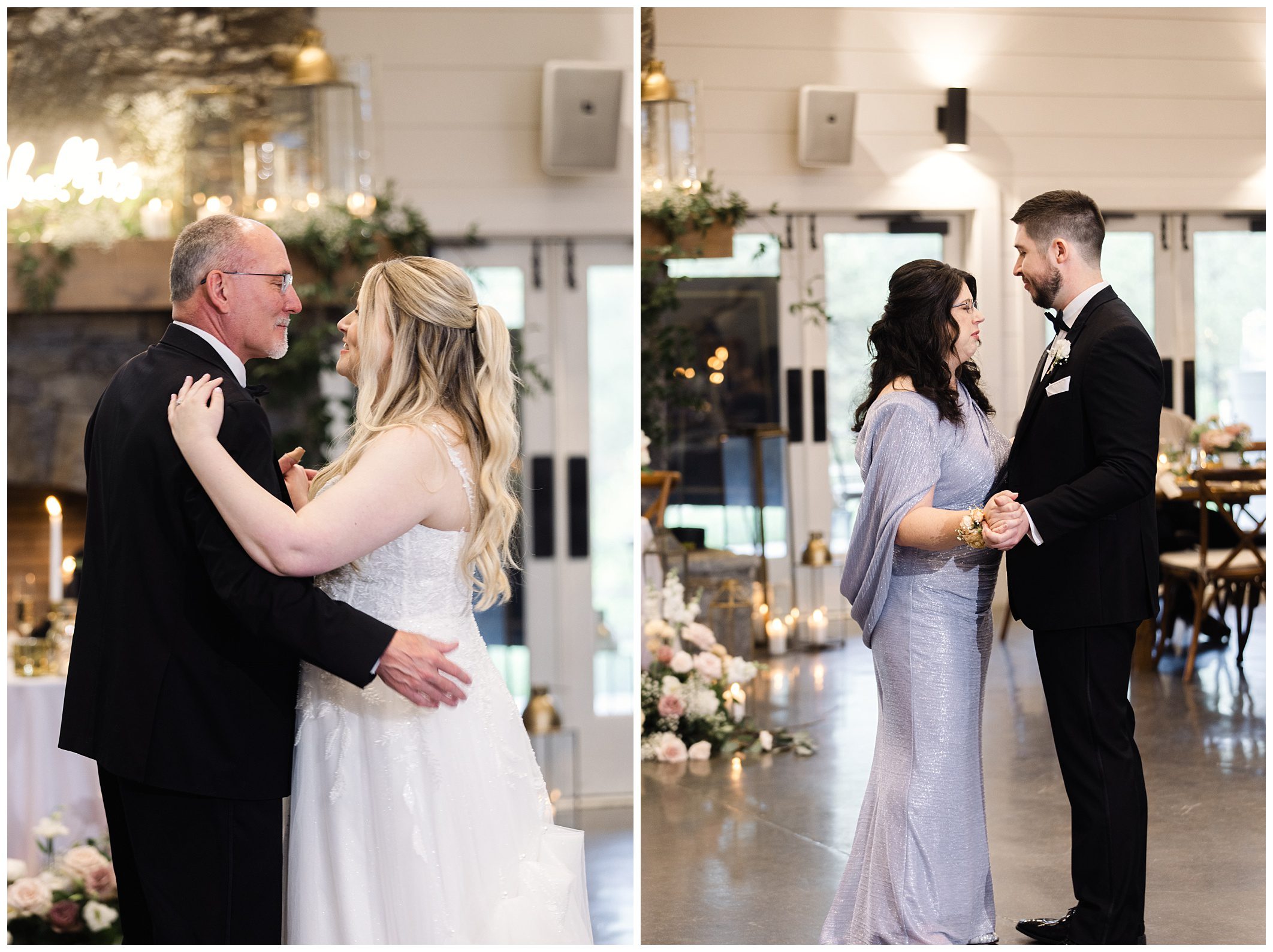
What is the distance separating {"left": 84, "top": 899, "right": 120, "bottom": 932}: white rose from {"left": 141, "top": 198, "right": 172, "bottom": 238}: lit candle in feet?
10.8

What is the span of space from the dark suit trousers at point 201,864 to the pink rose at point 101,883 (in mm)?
1636

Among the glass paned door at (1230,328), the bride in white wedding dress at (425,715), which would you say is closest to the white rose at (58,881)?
the bride in white wedding dress at (425,715)

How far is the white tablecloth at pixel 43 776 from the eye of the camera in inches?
143

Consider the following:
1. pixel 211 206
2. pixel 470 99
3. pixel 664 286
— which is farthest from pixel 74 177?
pixel 664 286

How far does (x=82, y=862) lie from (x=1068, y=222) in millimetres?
3139

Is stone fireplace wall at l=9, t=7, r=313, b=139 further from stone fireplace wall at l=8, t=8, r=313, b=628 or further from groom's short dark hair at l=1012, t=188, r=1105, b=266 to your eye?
groom's short dark hair at l=1012, t=188, r=1105, b=266

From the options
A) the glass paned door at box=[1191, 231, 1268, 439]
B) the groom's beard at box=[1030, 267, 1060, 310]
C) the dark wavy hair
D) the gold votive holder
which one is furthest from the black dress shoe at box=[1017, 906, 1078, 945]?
the glass paned door at box=[1191, 231, 1268, 439]

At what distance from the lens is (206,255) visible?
200 cm

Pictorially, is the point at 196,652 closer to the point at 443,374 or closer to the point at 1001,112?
the point at 443,374

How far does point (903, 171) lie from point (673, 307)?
8.55 ft

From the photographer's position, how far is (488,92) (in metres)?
5.86

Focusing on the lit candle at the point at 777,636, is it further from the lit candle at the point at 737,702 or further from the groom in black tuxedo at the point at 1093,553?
the groom in black tuxedo at the point at 1093,553

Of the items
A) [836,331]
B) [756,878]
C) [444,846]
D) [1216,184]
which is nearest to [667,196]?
[836,331]

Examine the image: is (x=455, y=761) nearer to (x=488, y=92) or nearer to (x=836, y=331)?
(x=488, y=92)
